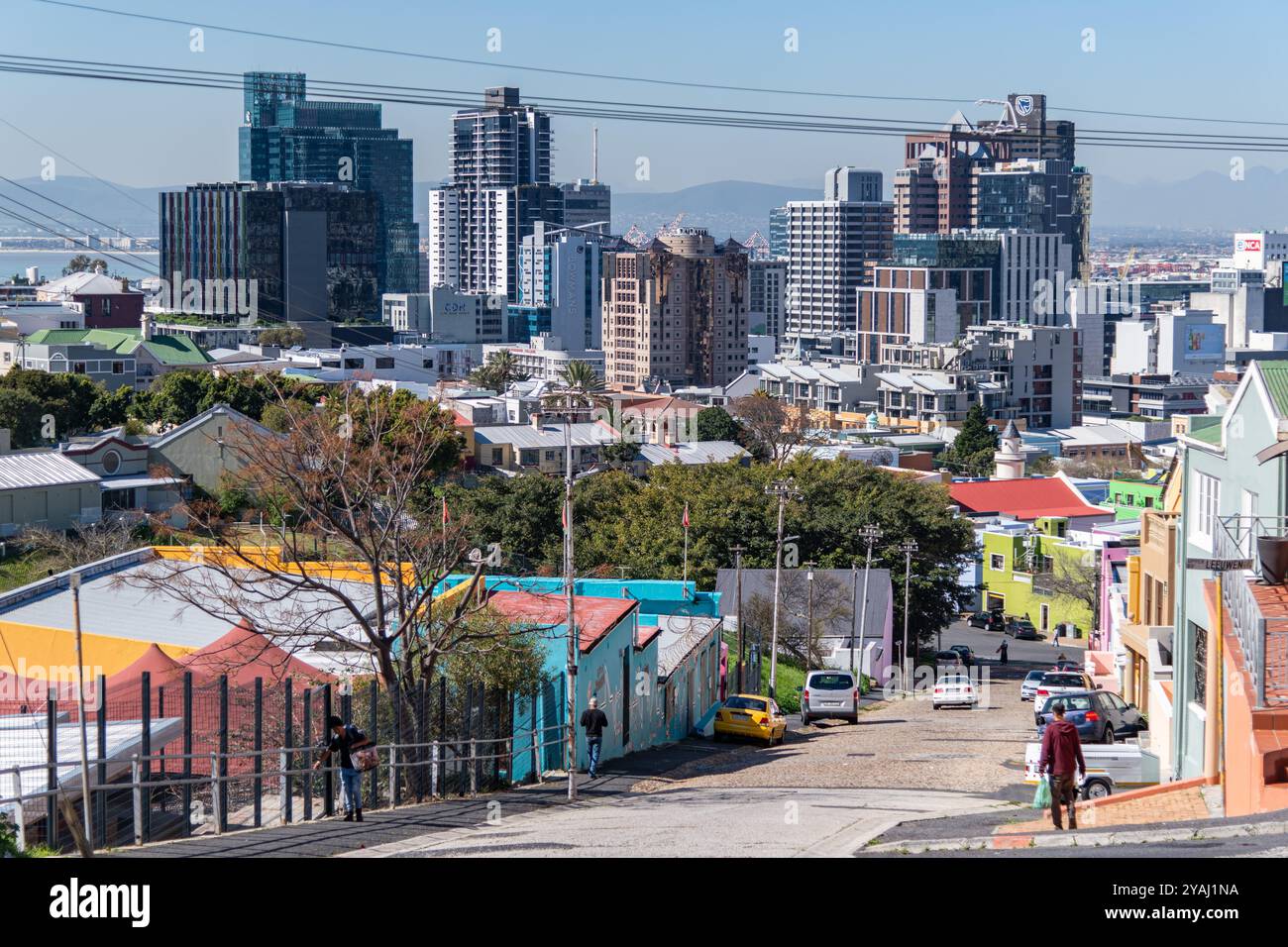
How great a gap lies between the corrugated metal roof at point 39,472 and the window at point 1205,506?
4856 centimetres

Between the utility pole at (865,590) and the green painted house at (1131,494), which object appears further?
the green painted house at (1131,494)

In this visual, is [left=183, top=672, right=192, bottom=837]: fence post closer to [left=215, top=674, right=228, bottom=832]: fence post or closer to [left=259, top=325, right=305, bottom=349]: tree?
[left=215, top=674, right=228, bottom=832]: fence post

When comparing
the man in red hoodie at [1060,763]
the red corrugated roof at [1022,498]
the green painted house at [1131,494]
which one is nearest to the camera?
the man in red hoodie at [1060,763]

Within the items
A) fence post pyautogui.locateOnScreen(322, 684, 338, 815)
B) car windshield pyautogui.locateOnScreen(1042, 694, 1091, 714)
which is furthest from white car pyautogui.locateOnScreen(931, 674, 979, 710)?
fence post pyautogui.locateOnScreen(322, 684, 338, 815)

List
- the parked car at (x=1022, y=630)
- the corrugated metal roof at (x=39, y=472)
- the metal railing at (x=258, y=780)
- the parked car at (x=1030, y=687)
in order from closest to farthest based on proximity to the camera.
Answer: the metal railing at (x=258, y=780) < the parked car at (x=1030, y=687) < the corrugated metal roof at (x=39, y=472) < the parked car at (x=1022, y=630)

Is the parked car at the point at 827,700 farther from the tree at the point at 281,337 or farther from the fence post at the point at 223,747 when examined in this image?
the tree at the point at 281,337

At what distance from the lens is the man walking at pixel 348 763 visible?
16969 mm

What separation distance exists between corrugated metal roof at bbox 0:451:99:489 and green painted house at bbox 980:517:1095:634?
A: 41.7 metres

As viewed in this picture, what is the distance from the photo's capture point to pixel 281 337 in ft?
610

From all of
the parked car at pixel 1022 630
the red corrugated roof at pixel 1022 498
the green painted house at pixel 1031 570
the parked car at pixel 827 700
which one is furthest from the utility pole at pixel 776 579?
the red corrugated roof at pixel 1022 498

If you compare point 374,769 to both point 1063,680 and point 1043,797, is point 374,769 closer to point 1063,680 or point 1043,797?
point 1043,797

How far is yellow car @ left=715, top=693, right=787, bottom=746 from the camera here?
33.4m

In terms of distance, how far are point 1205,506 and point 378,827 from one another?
1354 centimetres

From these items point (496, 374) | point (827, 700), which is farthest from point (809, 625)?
point (496, 374)
